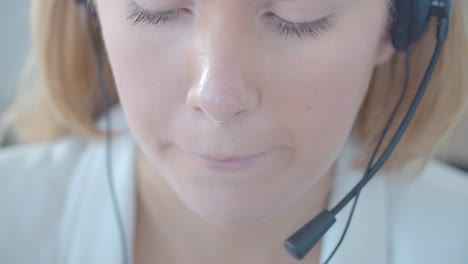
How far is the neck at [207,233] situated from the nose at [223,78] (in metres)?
0.36

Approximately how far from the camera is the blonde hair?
0.88 meters

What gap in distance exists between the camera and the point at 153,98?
26.5 inches

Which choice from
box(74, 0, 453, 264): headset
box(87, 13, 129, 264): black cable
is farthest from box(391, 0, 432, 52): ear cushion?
box(87, 13, 129, 264): black cable

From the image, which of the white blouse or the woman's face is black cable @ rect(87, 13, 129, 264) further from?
the woman's face

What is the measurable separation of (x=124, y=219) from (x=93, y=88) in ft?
1.05

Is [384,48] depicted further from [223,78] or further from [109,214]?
[109,214]

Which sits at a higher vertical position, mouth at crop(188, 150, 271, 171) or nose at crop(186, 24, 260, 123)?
nose at crop(186, 24, 260, 123)

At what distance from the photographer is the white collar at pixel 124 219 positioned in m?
0.88

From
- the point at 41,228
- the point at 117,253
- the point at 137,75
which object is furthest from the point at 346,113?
the point at 41,228

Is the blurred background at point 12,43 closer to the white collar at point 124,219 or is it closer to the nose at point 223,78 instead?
the white collar at point 124,219

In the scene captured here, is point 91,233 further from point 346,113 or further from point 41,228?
point 346,113

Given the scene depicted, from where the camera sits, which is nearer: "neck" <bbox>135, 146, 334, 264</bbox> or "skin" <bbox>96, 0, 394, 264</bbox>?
"skin" <bbox>96, 0, 394, 264</bbox>

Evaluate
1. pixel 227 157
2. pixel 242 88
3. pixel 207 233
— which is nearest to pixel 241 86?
pixel 242 88

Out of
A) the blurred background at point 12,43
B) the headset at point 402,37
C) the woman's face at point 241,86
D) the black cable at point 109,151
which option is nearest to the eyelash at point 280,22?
the woman's face at point 241,86
